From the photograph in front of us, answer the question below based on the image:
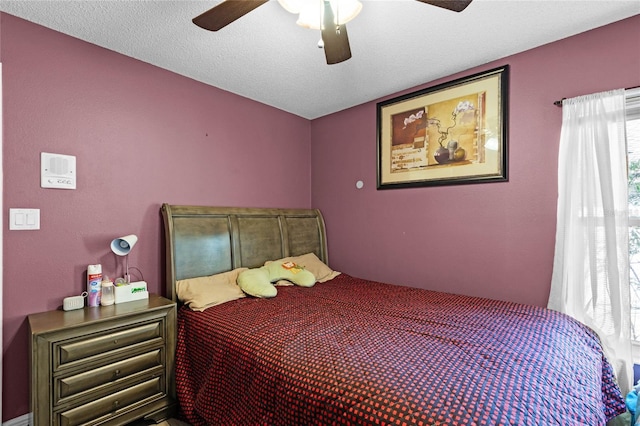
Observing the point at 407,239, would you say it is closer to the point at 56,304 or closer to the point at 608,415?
the point at 608,415

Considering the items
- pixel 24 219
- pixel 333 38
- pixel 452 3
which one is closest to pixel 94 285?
pixel 24 219

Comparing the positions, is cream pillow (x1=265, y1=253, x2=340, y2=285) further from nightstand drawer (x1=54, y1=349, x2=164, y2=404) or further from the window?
the window

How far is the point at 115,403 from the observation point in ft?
5.68

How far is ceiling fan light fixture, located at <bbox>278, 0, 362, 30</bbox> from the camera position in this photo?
5.12 ft

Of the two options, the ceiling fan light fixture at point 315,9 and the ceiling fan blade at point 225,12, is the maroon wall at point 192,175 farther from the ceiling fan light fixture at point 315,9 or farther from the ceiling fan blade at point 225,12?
the ceiling fan light fixture at point 315,9

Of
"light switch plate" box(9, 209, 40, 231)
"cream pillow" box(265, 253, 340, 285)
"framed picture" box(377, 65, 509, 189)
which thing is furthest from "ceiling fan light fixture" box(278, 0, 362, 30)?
"cream pillow" box(265, 253, 340, 285)

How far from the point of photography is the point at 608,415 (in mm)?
1562

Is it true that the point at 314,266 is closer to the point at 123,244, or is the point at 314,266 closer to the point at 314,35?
the point at 123,244

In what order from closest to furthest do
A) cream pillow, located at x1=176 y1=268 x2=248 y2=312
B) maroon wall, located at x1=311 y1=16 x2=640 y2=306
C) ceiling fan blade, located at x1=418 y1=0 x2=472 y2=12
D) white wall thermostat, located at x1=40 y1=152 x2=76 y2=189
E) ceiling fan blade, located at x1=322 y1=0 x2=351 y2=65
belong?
1. ceiling fan blade, located at x1=418 y1=0 x2=472 y2=12
2. ceiling fan blade, located at x1=322 y1=0 x2=351 y2=65
3. white wall thermostat, located at x1=40 y1=152 x2=76 y2=189
4. maroon wall, located at x1=311 y1=16 x2=640 y2=306
5. cream pillow, located at x1=176 y1=268 x2=248 y2=312

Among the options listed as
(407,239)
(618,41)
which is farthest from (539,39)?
(407,239)

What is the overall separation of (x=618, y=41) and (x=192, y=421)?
345 centimetres

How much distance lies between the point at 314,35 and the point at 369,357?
191cm

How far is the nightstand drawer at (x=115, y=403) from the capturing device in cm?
158

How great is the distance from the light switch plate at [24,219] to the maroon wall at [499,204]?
2.51 metres
